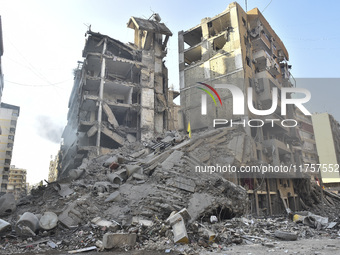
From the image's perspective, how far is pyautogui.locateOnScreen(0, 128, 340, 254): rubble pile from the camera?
23.1 feet

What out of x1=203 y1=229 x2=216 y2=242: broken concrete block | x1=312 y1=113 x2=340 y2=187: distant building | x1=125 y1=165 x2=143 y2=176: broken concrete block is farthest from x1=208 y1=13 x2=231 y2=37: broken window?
x1=312 y1=113 x2=340 y2=187: distant building

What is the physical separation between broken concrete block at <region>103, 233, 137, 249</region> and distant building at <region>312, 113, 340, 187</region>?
5346cm

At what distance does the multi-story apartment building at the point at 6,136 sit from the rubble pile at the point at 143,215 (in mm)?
37922

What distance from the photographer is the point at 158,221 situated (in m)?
7.99

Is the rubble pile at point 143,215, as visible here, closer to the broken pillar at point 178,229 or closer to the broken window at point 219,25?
the broken pillar at point 178,229

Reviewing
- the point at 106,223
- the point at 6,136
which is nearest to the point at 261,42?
the point at 106,223

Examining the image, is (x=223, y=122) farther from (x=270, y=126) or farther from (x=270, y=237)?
(x=270, y=237)

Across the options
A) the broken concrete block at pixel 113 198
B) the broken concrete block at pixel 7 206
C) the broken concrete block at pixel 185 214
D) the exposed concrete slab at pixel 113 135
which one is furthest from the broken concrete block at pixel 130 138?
the broken concrete block at pixel 185 214

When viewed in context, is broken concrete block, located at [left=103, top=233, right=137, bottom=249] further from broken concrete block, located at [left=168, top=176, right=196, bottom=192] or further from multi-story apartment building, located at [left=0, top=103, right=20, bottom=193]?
multi-story apartment building, located at [left=0, top=103, right=20, bottom=193]

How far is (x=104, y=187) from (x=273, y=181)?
16917 millimetres

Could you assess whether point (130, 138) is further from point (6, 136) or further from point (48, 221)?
point (6, 136)

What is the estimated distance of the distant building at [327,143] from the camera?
50.0 meters

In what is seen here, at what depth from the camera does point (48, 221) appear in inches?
316

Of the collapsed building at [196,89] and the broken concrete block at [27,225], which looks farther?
the collapsed building at [196,89]
